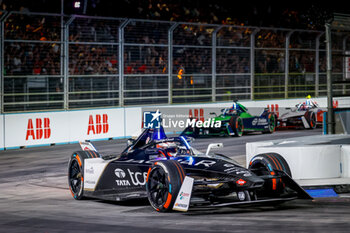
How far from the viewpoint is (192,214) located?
7633 millimetres

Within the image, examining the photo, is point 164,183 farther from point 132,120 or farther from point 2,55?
point 132,120

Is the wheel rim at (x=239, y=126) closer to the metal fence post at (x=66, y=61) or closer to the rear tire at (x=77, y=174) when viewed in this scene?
the metal fence post at (x=66, y=61)

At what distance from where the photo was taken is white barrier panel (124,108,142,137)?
69.4ft

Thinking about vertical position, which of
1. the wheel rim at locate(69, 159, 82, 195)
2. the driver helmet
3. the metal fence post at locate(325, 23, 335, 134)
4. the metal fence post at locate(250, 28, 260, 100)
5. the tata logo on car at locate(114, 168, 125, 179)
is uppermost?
the metal fence post at locate(250, 28, 260, 100)

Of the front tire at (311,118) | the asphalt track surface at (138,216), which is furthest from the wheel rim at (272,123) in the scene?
the asphalt track surface at (138,216)

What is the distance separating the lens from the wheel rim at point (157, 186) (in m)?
7.75

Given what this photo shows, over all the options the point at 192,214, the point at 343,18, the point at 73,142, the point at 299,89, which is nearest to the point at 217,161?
the point at 192,214

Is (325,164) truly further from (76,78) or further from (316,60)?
(316,60)

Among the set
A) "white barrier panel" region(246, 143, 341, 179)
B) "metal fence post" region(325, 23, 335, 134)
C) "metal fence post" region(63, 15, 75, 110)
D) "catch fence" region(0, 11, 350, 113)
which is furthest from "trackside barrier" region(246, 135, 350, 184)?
"metal fence post" region(63, 15, 75, 110)

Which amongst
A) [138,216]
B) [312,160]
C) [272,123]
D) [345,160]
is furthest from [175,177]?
[272,123]

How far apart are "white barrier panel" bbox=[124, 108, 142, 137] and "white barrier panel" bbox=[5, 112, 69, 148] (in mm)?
2457

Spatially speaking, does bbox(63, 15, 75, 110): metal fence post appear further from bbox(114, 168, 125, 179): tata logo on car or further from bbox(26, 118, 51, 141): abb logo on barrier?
bbox(114, 168, 125, 179): tata logo on car

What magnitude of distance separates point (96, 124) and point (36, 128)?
2.31 metres

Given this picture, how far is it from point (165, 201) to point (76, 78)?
13.7 metres
